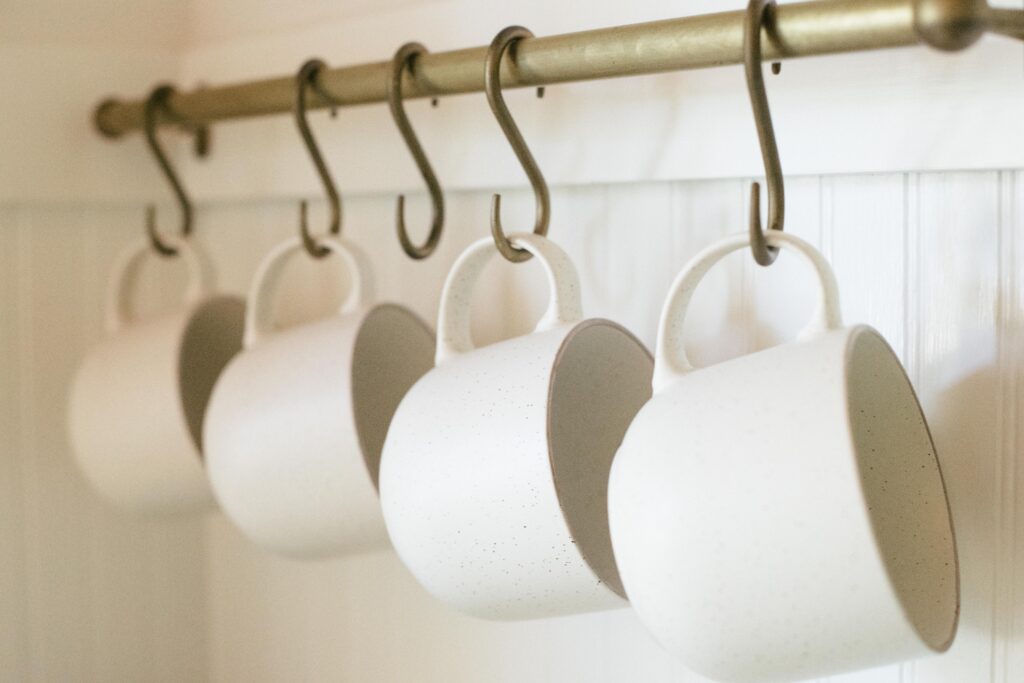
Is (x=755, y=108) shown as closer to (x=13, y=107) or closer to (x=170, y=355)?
(x=170, y=355)

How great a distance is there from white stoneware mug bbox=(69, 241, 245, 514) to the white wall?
9cm

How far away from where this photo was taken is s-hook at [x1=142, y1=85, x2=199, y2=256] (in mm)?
917

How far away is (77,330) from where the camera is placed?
1018mm

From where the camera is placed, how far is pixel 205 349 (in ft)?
2.97

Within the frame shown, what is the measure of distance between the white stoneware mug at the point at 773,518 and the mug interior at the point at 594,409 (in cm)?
8

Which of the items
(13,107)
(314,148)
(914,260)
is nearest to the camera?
(914,260)

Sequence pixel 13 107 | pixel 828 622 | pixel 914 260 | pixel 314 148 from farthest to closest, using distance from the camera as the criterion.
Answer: pixel 13 107 → pixel 314 148 → pixel 914 260 → pixel 828 622

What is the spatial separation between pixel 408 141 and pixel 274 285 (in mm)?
161

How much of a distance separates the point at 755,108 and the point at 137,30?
2.09ft

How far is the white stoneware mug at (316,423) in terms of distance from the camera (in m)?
0.72

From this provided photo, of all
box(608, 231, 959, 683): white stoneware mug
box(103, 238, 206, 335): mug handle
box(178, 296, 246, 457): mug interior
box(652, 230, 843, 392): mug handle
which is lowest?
box(608, 231, 959, 683): white stoneware mug

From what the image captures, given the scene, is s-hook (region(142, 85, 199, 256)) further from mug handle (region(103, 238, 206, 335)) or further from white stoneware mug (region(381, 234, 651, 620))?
white stoneware mug (region(381, 234, 651, 620))

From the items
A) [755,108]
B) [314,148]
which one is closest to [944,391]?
[755,108]

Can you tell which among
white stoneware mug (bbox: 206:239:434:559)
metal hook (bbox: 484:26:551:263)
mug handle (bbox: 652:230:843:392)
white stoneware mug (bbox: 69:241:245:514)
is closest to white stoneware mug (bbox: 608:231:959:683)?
mug handle (bbox: 652:230:843:392)
